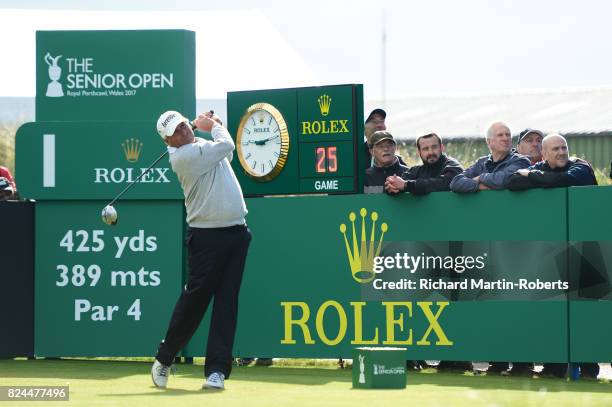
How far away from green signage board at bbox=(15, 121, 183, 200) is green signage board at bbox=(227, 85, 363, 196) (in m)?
0.80

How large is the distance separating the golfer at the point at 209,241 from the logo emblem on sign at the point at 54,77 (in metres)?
3.39

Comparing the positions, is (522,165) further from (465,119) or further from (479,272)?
(465,119)

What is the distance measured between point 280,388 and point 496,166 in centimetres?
284


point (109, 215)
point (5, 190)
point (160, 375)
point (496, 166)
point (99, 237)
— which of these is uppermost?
point (496, 166)

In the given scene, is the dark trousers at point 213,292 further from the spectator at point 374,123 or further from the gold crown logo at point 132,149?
the spectator at point 374,123

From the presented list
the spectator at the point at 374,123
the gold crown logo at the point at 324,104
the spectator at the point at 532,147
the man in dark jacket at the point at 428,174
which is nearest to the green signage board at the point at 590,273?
the man in dark jacket at the point at 428,174

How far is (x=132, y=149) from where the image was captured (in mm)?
12414

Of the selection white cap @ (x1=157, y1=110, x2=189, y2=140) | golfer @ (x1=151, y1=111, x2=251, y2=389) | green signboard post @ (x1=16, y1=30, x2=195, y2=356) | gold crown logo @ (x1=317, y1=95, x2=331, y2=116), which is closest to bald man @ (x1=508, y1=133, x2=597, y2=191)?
gold crown logo @ (x1=317, y1=95, x2=331, y2=116)

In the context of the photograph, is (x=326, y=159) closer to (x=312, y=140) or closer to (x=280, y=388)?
(x=312, y=140)

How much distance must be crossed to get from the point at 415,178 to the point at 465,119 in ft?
132

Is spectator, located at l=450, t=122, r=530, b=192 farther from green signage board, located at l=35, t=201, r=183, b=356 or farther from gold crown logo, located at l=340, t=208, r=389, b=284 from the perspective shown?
green signage board, located at l=35, t=201, r=183, b=356

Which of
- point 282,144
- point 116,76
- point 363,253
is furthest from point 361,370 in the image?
point 116,76

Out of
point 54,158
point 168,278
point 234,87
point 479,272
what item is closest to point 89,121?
point 54,158

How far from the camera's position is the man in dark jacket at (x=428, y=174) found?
11398 millimetres
